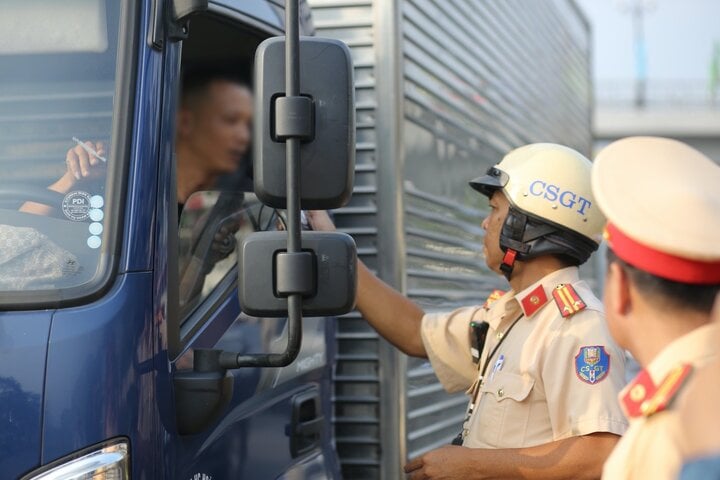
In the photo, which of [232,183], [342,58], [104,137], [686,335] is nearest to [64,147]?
[104,137]

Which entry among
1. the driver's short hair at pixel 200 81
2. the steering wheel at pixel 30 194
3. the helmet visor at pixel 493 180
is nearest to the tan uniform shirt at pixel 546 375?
the helmet visor at pixel 493 180

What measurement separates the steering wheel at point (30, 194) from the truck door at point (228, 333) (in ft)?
0.78

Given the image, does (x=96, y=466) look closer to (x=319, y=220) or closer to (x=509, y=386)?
(x=509, y=386)

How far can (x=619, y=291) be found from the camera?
65.0 inches

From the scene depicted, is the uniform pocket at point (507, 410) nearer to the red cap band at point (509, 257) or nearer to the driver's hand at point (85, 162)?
the red cap band at point (509, 257)

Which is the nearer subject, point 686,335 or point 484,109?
point 686,335

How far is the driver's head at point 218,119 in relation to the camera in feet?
10.1

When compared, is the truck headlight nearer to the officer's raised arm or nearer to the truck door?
the truck door

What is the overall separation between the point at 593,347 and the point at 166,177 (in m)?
1.23

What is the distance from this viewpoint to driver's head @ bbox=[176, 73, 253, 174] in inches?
122

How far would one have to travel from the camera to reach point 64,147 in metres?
2.29

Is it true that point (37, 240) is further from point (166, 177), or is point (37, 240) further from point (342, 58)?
point (342, 58)

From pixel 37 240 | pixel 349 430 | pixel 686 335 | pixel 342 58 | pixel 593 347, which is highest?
pixel 342 58

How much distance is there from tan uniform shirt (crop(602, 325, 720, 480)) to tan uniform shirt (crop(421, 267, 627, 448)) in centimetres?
107
